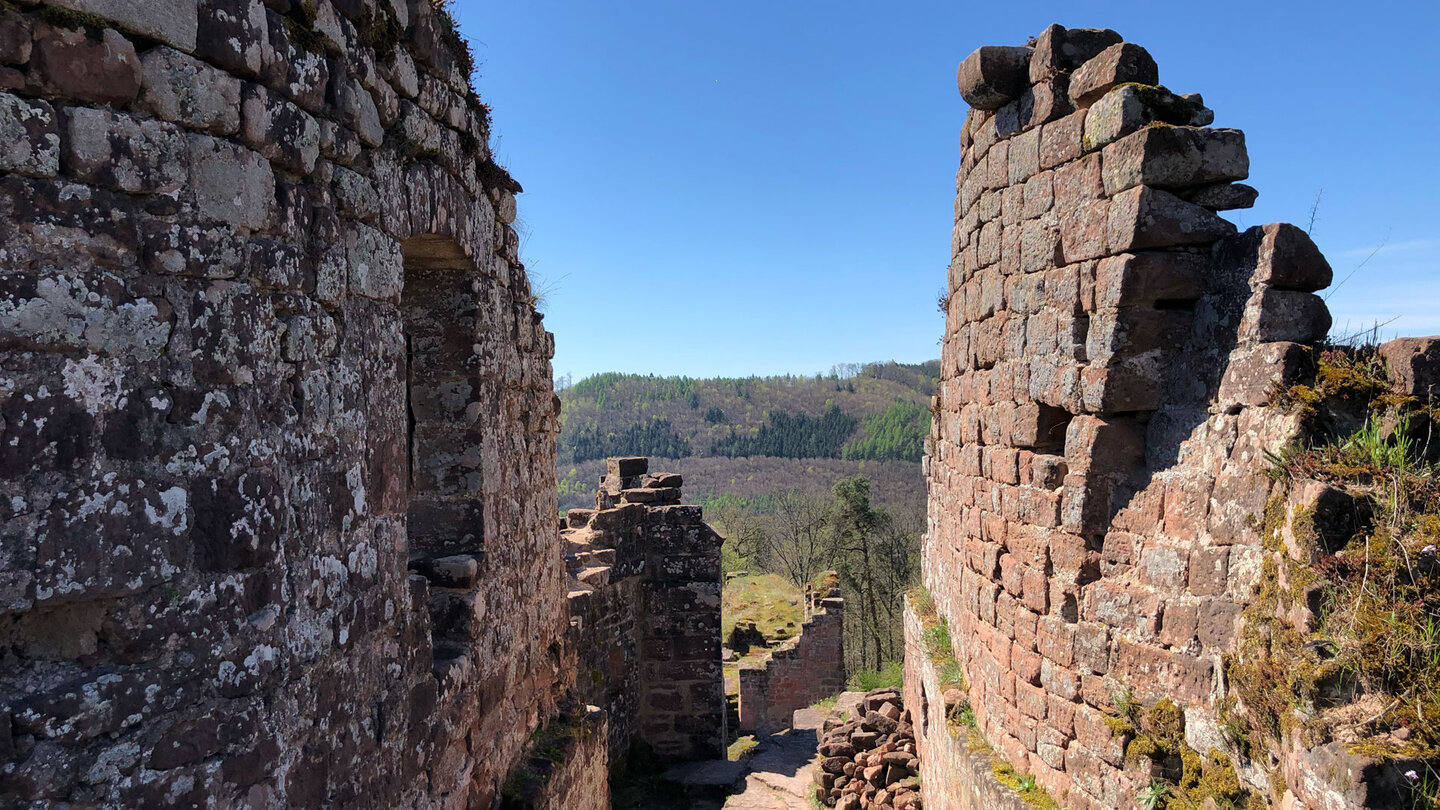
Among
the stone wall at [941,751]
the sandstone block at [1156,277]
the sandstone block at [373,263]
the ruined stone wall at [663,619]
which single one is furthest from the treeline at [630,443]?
the sandstone block at [373,263]

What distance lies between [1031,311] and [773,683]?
1596 cm

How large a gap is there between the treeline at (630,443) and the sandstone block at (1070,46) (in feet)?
291

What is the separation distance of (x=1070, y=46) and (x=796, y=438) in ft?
317

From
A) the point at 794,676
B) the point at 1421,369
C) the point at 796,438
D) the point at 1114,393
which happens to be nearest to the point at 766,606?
the point at 794,676

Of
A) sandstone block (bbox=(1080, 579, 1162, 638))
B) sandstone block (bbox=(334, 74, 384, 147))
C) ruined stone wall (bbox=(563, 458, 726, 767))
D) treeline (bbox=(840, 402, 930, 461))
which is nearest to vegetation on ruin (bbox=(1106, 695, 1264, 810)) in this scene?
sandstone block (bbox=(1080, 579, 1162, 638))

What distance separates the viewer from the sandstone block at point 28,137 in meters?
1.86

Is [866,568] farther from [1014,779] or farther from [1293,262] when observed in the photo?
[1293,262]

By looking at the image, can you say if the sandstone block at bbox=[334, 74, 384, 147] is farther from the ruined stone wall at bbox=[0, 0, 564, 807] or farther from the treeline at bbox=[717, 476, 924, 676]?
the treeline at bbox=[717, 476, 924, 676]

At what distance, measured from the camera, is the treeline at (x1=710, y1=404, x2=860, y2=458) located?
97.8 m

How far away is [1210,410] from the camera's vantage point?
4.15 metres

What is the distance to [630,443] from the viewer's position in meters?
97.9

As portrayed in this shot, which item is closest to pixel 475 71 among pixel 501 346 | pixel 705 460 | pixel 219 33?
pixel 501 346

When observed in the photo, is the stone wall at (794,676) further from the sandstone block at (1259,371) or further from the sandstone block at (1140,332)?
the sandstone block at (1259,371)

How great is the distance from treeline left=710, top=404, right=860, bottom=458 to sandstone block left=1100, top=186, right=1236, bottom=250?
9151 centimetres
